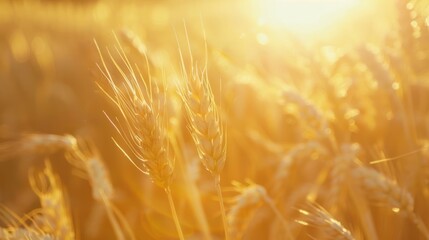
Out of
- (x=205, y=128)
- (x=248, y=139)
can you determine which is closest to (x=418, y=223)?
(x=205, y=128)

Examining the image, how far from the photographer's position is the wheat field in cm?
129

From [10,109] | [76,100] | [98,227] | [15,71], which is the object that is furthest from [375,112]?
[15,71]

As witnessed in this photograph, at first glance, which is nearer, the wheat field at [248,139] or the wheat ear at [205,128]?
the wheat ear at [205,128]

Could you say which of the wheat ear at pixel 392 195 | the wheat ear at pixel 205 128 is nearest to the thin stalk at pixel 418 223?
the wheat ear at pixel 392 195

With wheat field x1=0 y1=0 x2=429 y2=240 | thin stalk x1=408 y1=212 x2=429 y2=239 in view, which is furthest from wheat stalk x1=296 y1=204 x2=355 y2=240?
thin stalk x1=408 y1=212 x2=429 y2=239

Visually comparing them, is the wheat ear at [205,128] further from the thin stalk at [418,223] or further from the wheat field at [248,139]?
the thin stalk at [418,223]

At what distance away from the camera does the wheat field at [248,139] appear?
50.9 inches

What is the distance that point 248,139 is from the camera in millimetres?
2902

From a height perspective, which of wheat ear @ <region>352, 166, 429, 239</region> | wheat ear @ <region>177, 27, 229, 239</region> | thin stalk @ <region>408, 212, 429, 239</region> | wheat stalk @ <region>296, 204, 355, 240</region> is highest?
wheat ear @ <region>352, 166, 429, 239</region>

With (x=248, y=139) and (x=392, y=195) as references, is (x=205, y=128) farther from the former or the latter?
(x=248, y=139)

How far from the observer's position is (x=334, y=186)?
5.52 ft

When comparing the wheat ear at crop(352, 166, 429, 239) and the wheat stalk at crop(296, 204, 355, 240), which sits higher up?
the wheat ear at crop(352, 166, 429, 239)

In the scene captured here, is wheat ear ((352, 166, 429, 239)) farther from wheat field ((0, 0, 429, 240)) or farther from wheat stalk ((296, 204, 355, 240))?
wheat stalk ((296, 204, 355, 240))

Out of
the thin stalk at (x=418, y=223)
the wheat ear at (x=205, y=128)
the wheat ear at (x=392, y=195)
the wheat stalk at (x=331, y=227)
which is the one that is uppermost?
the wheat ear at (x=392, y=195)
